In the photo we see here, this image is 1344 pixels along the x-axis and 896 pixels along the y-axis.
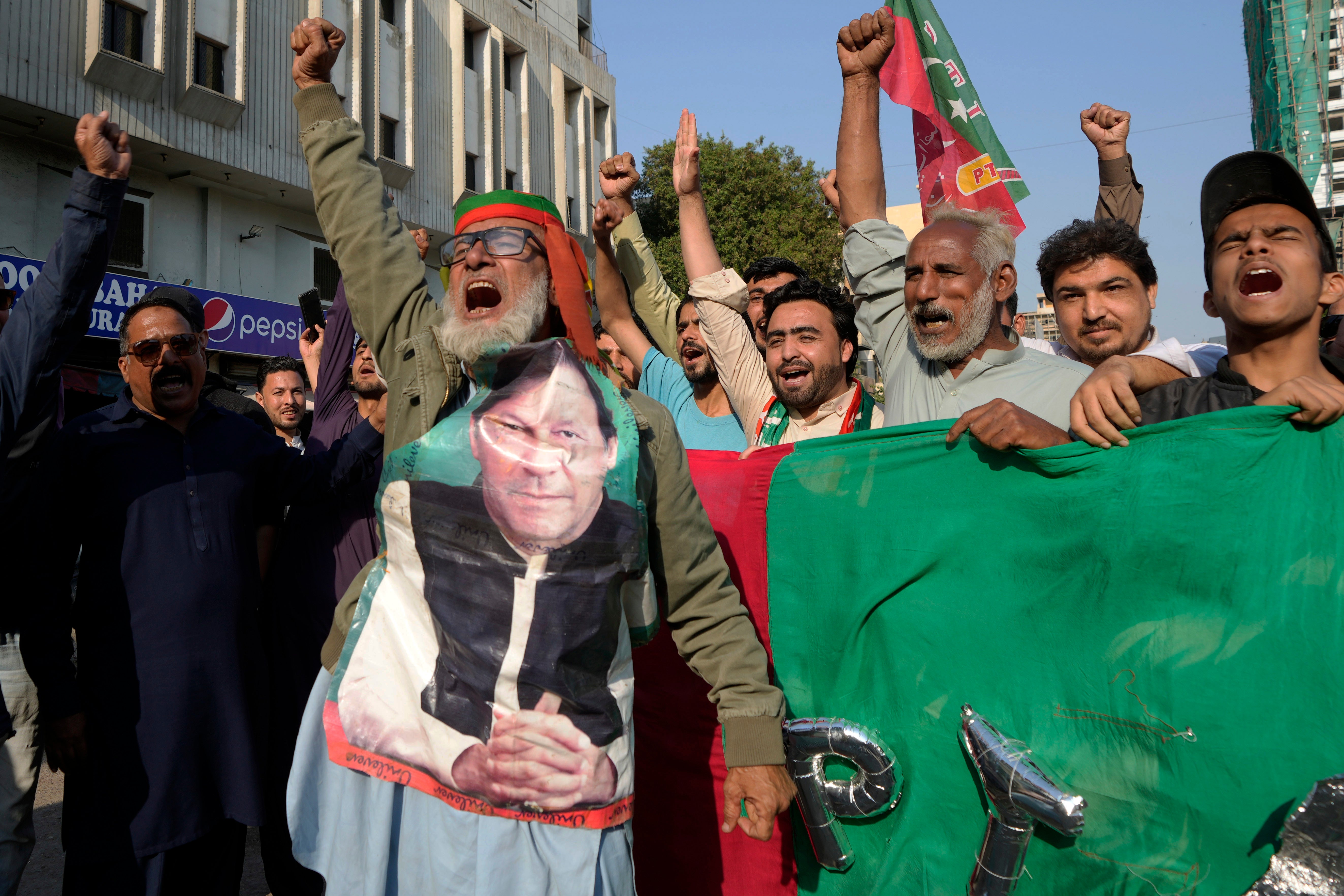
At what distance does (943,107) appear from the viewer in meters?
4.37

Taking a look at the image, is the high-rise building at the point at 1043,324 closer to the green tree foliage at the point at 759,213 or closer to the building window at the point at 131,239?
the green tree foliage at the point at 759,213

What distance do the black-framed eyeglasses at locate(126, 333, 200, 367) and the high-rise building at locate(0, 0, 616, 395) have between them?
8.96 m

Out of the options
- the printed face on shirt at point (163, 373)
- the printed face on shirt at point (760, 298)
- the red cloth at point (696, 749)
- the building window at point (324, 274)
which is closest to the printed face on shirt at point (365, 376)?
the printed face on shirt at point (163, 373)

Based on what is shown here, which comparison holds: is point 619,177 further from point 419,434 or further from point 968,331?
point 419,434

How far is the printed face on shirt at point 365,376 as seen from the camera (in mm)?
3814

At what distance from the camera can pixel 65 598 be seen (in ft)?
8.70

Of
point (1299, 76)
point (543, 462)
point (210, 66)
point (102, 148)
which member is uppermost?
point (1299, 76)

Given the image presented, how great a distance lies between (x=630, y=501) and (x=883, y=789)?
112cm

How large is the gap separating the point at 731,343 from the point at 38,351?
2.28 metres

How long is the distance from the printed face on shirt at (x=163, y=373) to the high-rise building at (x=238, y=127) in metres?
8.90

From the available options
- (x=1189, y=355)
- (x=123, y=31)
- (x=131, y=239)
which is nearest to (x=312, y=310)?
(x=1189, y=355)

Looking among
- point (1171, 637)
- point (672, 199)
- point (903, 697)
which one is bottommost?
point (903, 697)

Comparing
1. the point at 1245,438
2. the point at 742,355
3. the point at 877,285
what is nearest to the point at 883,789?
the point at 1245,438

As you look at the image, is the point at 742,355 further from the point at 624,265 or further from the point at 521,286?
the point at 521,286
